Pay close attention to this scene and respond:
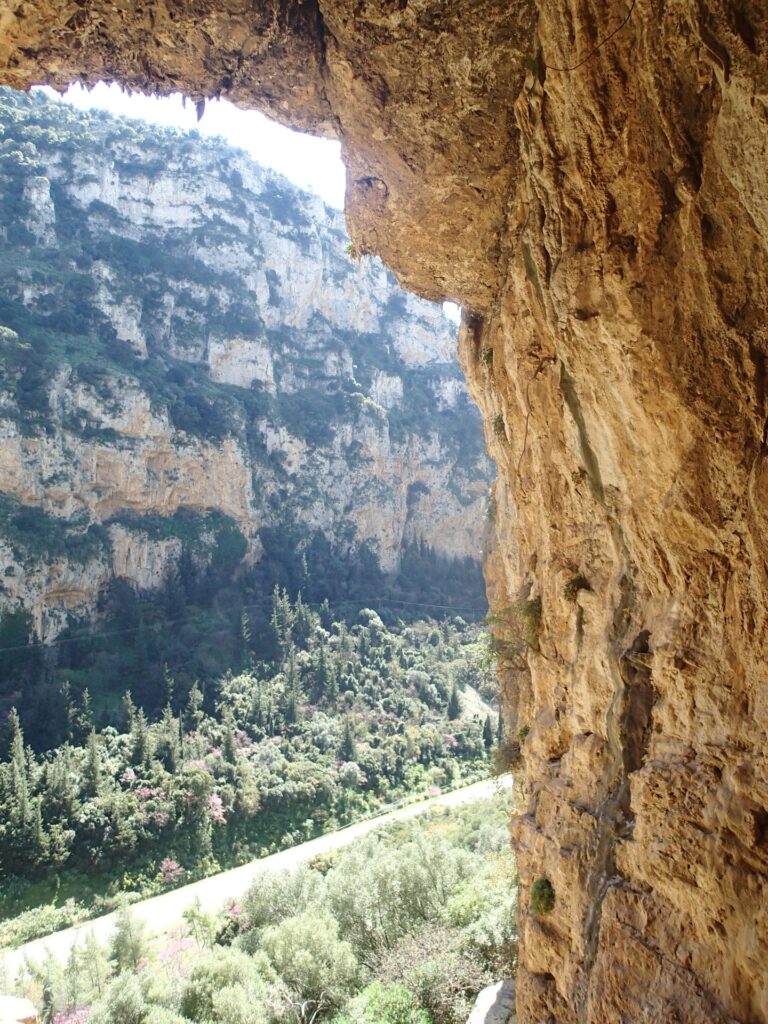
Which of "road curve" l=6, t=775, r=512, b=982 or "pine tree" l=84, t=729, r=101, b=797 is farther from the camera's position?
"pine tree" l=84, t=729, r=101, b=797

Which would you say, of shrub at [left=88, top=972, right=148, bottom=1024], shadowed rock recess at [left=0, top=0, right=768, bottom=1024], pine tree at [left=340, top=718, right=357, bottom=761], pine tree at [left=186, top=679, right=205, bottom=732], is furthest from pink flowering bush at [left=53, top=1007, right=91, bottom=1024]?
pine tree at [left=186, top=679, right=205, bottom=732]

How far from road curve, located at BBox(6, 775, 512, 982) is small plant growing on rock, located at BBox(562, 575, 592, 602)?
41.3 feet

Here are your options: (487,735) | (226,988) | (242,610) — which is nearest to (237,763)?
(487,735)

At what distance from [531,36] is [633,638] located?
6.54m

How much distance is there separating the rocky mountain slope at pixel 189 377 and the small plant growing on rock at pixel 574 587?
58.3 m

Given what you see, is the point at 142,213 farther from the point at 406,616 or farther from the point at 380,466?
the point at 406,616

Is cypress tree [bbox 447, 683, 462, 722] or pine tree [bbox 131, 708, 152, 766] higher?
pine tree [bbox 131, 708, 152, 766]

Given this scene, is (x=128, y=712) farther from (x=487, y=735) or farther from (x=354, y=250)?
(x=354, y=250)

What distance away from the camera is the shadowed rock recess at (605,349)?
16.2 feet

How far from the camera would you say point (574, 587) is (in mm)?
8508

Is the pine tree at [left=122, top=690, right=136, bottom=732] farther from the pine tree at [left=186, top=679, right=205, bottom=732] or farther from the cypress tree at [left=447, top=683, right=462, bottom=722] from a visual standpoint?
the cypress tree at [left=447, top=683, right=462, bottom=722]

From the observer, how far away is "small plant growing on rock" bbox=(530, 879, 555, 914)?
8453mm

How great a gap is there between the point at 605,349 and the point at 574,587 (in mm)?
3545

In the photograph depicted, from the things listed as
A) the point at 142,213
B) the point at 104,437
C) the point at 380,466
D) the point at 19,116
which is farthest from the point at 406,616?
the point at 19,116
